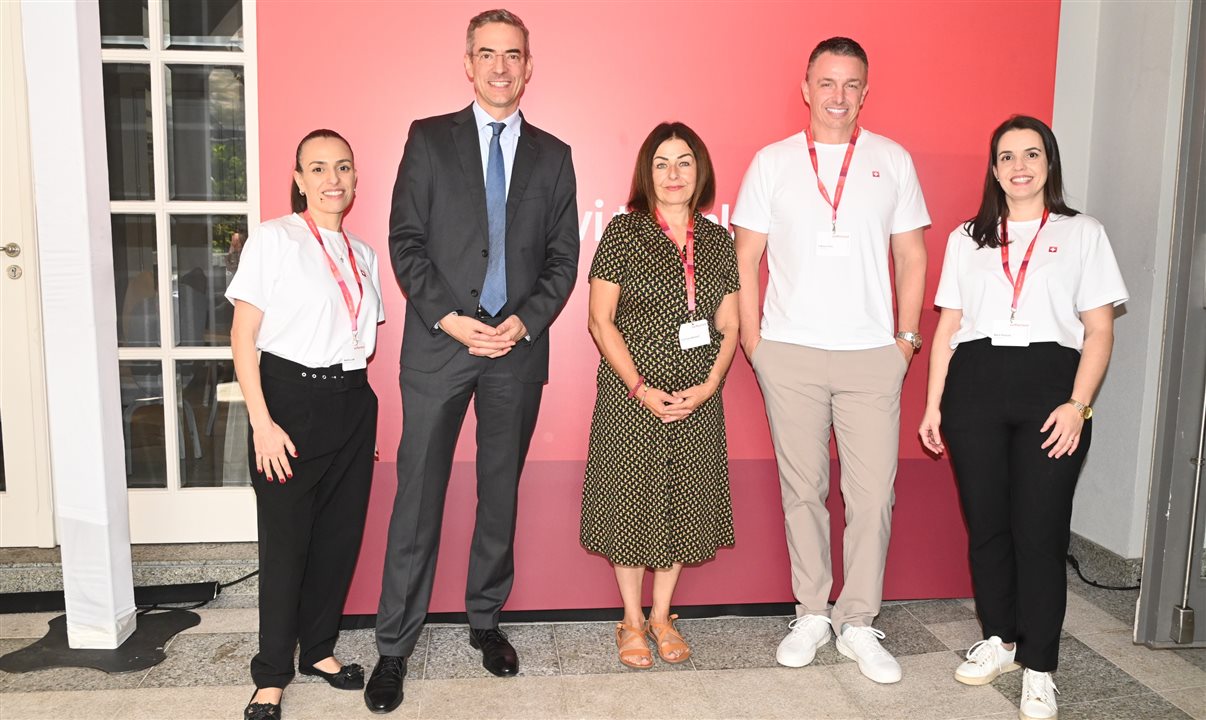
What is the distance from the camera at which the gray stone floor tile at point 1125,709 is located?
268 centimetres

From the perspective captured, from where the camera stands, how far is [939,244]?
3480 millimetres

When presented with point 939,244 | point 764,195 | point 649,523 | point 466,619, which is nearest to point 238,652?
point 466,619

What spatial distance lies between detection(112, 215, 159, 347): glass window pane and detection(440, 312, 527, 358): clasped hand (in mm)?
1594

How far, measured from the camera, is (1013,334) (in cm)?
270

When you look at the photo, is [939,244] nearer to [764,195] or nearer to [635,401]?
[764,195]

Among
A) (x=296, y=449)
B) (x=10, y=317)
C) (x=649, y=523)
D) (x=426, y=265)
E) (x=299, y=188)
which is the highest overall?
(x=299, y=188)

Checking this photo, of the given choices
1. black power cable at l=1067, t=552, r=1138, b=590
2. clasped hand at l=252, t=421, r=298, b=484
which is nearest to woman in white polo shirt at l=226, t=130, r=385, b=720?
clasped hand at l=252, t=421, r=298, b=484

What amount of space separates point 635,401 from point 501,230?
0.71m

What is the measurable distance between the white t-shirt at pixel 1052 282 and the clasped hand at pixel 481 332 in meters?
1.48

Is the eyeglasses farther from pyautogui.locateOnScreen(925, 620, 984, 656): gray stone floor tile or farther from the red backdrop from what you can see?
pyautogui.locateOnScreen(925, 620, 984, 656): gray stone floor tile

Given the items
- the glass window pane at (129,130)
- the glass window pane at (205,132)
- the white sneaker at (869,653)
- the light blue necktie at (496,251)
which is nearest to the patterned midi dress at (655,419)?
the light blue necktie at (496,251)

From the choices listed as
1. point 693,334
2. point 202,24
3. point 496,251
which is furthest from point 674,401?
point 202,24

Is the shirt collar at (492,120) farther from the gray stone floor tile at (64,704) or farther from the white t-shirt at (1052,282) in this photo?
the gray stone floor tile at (64,704)

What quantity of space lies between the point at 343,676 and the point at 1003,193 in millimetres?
2656
